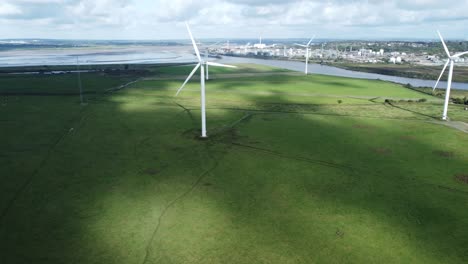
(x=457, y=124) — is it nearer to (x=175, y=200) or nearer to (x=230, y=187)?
(x=230, y=187)

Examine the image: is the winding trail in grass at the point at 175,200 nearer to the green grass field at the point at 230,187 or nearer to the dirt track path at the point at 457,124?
the green grass field at the point at 230,187

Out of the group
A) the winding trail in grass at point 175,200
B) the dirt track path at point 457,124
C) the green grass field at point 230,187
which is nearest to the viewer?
the winding trail in grass at point 175,200

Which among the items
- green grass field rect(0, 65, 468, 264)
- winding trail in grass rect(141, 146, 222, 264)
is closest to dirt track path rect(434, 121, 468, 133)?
green grass field rect(0, 65, 468, 264)

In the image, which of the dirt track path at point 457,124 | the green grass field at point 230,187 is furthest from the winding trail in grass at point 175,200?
the dirt track path at point 457,124

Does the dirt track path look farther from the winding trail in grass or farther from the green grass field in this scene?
the winding trail in grass

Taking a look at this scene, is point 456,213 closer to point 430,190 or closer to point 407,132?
point 430,190

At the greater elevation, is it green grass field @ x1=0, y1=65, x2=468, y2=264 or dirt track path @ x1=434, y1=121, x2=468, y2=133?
dirt track path @ x1=434, y1=121, x2=468, y2=133

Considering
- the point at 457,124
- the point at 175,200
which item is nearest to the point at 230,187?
the point at 175,200

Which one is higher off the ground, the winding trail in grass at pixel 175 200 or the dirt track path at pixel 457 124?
the dirt track path at pixel 457 124

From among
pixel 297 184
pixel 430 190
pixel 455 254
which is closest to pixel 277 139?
pixel 297 184
